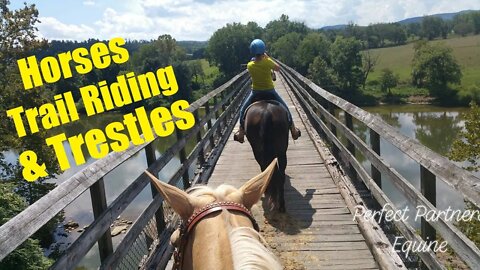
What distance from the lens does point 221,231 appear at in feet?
5.70

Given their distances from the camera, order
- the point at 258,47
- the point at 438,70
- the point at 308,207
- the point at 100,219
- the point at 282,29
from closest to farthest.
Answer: the point at 100,219
the point at 308,207
the point at 258,47
the point at 438,70
the point at 282,29

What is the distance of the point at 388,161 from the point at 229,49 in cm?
7359

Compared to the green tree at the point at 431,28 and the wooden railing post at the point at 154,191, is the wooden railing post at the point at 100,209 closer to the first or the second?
the wooden railing post at the point at 154,191

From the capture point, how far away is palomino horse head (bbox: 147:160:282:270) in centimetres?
153

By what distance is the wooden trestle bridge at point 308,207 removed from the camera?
8.08 feet

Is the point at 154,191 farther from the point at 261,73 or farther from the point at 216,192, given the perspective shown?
the point at 261,73

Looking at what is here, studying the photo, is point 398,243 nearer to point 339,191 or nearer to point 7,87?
point 339,191

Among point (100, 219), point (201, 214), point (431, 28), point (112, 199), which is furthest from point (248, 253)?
point (431, 28)

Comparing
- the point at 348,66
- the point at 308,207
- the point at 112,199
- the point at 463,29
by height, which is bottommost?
the point at 112,199

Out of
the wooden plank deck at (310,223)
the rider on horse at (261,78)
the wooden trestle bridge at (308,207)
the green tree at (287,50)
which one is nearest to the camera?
the wooden trestle bridge at (308,207)

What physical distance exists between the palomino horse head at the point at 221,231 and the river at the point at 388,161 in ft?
21.6

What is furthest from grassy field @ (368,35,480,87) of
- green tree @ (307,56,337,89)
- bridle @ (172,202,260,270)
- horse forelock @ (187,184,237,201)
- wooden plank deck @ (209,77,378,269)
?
bridle @ (172,202,260,270)

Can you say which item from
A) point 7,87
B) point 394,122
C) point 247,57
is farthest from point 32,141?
point 247,57

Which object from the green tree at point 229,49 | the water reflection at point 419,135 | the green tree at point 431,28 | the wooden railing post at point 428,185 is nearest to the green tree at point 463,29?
the green tree at point 431,28
